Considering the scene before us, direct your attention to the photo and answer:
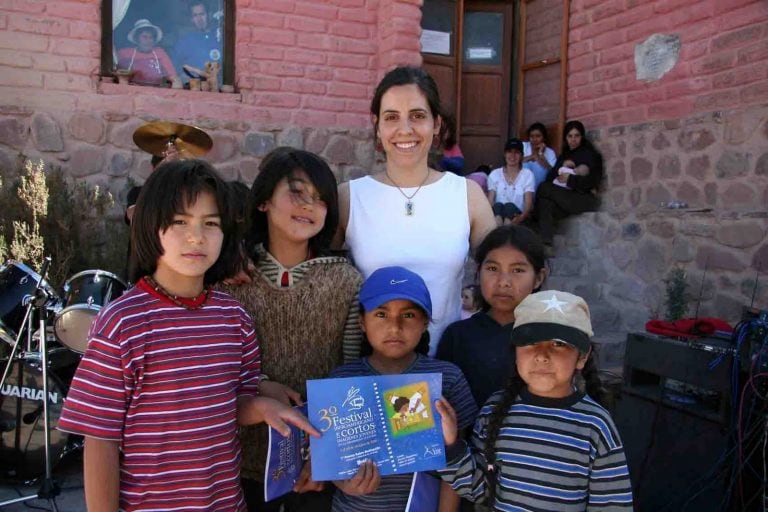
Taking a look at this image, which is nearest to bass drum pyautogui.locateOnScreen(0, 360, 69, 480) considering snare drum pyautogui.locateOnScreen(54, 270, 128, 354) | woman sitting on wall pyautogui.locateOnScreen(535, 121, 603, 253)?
snare drum pyautogui.locateOnScreen(54, 270, 128, 354)

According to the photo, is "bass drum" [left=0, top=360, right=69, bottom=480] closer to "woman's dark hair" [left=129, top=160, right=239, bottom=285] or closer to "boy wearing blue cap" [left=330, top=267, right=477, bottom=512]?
"woman's dark hair" [left=129, top=160, right=239, bottom=285]

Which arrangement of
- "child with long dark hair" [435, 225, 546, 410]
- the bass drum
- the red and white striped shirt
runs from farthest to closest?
the bass drum < "child with long dark hair" [435, 225, 546, 410] < the red and white striped shirt

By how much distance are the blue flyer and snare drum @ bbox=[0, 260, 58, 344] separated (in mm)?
2384

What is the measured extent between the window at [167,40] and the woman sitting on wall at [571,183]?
11.0ft

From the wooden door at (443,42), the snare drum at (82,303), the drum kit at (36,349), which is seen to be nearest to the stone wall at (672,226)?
the wooden door at (443,42)

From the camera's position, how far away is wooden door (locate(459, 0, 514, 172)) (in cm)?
827

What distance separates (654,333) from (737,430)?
77 centimetres

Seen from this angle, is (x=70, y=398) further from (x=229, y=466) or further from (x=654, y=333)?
(x=654, y=333)

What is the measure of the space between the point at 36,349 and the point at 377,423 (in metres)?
2.72

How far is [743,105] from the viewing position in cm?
488

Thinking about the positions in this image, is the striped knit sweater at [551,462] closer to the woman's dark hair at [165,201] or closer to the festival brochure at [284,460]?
the festival brochure at [284,460]

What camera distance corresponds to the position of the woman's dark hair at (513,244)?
221 cm

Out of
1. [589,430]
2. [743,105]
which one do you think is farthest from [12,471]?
[743,105]

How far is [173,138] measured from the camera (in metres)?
4.97
